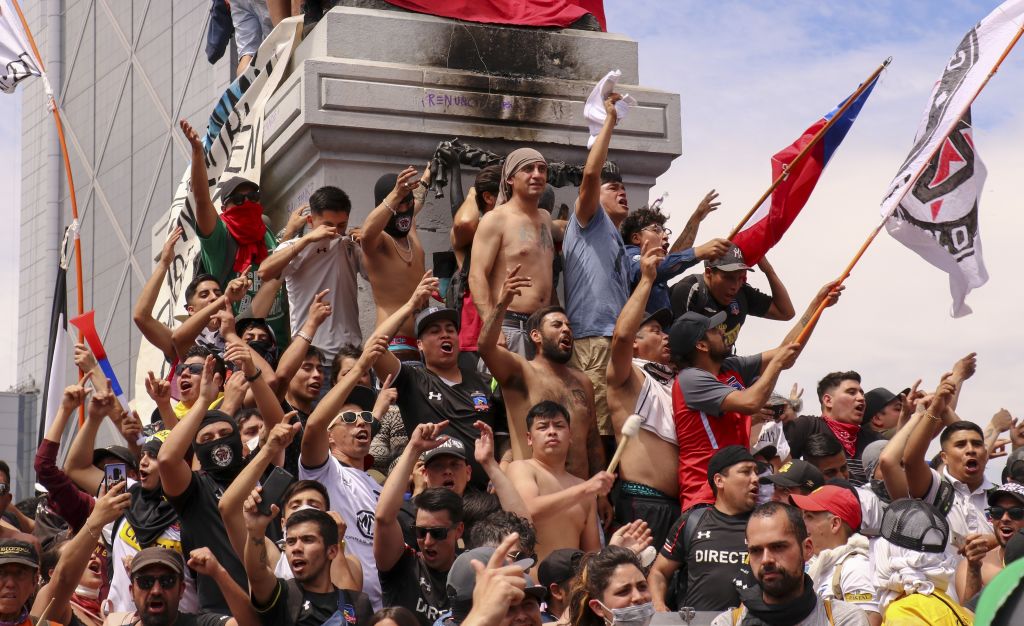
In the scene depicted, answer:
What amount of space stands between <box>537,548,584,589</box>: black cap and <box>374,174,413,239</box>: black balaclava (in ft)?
12.5

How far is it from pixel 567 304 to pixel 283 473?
3730mm

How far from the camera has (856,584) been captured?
877 cm

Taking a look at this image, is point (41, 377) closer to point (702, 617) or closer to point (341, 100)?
point (341, 100)

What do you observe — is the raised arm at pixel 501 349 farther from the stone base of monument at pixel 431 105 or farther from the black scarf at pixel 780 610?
the black scarf at pixel 780 610

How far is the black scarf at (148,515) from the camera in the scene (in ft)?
28.9

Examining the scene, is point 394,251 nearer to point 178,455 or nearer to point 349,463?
point 349,463

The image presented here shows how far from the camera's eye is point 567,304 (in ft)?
37.7

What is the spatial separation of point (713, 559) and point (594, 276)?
9.76ft

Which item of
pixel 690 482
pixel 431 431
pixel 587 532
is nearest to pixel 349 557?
pixel 431 431

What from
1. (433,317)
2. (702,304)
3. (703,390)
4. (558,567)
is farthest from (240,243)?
(558,567)

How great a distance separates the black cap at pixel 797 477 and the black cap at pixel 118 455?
Result: 3583mm

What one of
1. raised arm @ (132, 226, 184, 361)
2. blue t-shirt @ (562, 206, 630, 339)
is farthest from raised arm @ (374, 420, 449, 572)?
raised arm @ (132, 226, 184, 361)

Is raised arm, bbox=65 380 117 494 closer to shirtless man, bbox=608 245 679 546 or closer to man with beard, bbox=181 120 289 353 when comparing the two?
man with beard, bbox=181 120 289 353

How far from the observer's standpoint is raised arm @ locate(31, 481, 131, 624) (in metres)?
8.31
